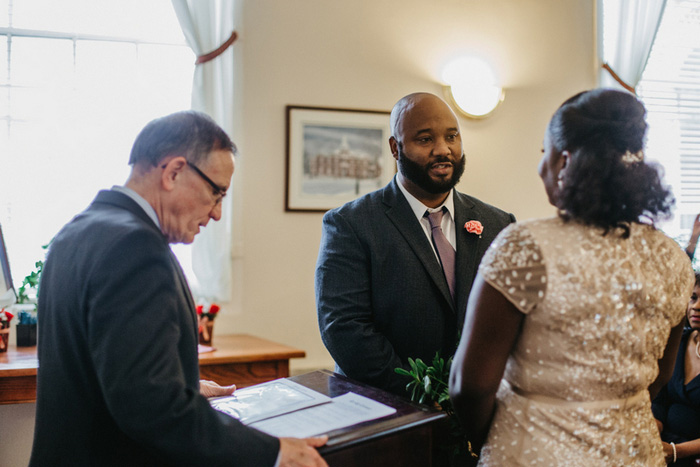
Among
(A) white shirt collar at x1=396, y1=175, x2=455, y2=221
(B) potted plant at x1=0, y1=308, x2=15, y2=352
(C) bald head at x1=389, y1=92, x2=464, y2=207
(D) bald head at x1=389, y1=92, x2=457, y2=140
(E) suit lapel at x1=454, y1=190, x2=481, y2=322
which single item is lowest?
(B) potted plant at x1=0, y1=308, x2=15, y2=352

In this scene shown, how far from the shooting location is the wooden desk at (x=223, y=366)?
2801 mm

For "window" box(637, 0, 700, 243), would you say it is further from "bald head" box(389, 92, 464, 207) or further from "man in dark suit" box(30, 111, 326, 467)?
"man in dark suit" box(30, 111, 326, 467)

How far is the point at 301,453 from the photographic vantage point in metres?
1.17

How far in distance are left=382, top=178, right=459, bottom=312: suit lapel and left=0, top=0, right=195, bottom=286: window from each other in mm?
1956

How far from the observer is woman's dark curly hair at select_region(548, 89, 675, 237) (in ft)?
4.09

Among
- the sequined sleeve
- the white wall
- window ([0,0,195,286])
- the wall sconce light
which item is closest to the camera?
the sequined sleeve

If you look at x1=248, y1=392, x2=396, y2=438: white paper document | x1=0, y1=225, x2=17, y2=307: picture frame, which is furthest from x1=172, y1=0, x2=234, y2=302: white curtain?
x1=248, y1=392, x2=396, y2=438: white paper document

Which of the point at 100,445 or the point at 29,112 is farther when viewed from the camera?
the point at 29,112

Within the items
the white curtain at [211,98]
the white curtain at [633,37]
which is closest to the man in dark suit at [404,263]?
the white curtain at [211,98]

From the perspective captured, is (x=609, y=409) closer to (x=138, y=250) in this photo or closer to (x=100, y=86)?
(x=138, y=250)

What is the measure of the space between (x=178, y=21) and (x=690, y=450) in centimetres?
347

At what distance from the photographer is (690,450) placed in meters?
2.47

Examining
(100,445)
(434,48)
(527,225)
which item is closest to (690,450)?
(527,225)

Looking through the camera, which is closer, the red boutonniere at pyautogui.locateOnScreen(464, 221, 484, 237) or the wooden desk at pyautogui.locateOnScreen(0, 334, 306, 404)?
the red boutonniere at pyautogui.locateOnScreen(464, 221, 484, 237)
